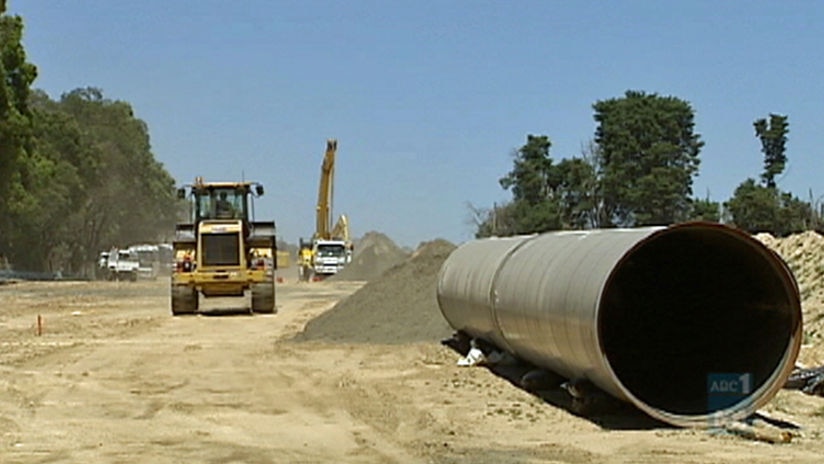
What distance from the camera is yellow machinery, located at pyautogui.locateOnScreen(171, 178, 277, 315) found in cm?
3294

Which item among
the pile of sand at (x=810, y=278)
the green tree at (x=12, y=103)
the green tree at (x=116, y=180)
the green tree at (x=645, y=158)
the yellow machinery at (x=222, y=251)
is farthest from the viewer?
the green tree at (x=116, y=180)

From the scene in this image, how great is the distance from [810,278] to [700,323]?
9447 mm

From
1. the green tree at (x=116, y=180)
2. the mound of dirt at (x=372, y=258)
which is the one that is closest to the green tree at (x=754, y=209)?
the mound of dirt at (x=372, y=258)

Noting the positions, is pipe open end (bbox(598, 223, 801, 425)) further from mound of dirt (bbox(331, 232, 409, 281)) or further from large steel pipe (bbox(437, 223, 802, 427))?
mound of dirt (bbox(331, 232, 409, 281))

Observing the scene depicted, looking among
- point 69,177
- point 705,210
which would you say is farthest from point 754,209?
point 69,177

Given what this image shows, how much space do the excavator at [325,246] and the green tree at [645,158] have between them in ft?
49.0

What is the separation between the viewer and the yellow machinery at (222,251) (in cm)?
3294

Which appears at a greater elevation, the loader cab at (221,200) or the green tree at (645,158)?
the green tree at (645,158)

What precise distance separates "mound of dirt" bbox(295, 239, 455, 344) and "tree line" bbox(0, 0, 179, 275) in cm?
2898

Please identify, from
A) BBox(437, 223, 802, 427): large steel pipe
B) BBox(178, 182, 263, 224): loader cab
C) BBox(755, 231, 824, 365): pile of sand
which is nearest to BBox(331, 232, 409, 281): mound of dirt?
BBox(178, 182, 263, 224): loader cab

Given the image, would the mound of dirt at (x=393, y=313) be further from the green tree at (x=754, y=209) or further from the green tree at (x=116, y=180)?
the green tree at (x=116, y=180)

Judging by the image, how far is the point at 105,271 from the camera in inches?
3334

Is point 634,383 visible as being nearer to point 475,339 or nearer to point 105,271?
point 475,339

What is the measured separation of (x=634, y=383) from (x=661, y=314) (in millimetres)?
1774
